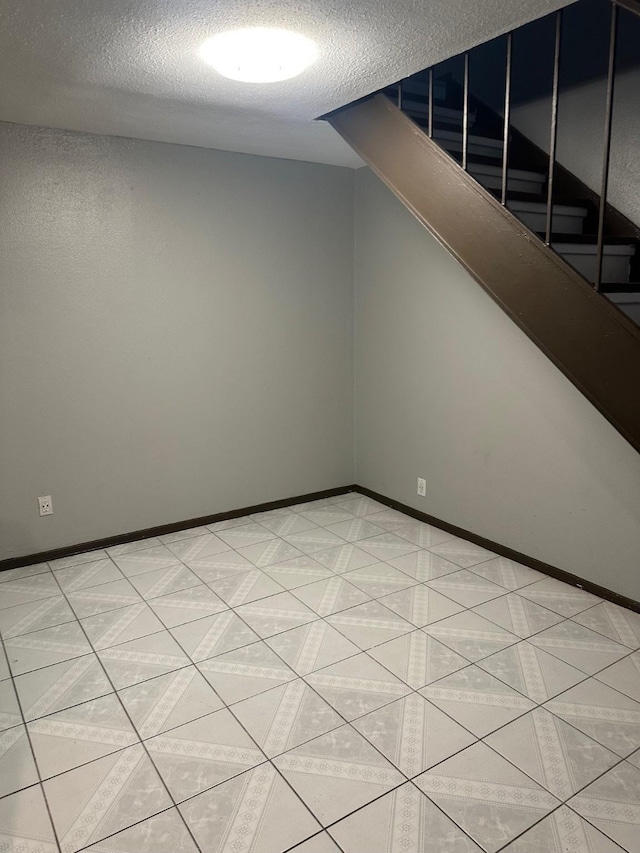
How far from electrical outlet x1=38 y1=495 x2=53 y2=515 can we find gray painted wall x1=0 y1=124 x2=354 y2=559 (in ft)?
0.10

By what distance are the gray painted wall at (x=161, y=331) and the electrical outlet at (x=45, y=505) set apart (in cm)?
3

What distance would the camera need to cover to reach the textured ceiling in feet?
6.33

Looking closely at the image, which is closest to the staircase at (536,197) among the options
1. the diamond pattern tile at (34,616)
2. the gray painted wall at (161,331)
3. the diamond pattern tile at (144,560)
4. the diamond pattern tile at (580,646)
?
the gray painted wall at (161,331)

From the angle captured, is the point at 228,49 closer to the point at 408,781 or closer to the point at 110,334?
the point at 110,334

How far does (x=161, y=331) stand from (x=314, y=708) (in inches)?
91.6

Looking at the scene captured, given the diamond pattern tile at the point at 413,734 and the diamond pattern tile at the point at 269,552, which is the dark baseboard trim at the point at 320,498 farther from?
the diamond pattern tile at the point at 413,734

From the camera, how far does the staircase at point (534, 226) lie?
2004 millimetres

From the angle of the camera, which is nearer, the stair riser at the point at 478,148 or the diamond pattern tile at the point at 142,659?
the diamond pattern tile at the point at 142,659

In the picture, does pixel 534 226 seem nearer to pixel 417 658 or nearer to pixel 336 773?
pixel 417 658

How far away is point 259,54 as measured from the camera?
226 cm

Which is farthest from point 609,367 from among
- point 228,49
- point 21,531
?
point 21,531

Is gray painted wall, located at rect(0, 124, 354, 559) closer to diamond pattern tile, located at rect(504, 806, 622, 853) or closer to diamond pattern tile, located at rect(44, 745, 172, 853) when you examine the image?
diamond pattern tile, located at rect(44, 745, 172, 853)

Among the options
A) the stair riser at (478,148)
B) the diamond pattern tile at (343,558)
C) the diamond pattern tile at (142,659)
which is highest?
the stair riser at (478,148)

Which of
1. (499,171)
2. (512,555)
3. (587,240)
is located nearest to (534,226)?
(587,240)
